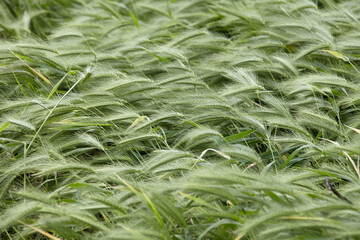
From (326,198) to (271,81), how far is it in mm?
1213

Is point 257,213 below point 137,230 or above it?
below

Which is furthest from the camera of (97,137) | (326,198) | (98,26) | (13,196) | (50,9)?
(50,9)

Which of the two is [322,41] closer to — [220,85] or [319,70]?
[319,70]

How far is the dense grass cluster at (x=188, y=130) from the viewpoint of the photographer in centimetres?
155

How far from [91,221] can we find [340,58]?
6.34 ft

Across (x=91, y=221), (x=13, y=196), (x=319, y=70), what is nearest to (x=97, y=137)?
Result: (x=13, y=196)

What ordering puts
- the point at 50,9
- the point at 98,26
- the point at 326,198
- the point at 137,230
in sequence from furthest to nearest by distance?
the point at 50,9
the point at 98,26
the point at 326,198
the point at 137,230

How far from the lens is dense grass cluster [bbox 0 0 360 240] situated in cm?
155

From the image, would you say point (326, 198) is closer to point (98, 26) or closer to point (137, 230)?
point (137, 230)

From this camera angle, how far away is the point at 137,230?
4.80ft

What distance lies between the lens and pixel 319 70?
273 cm

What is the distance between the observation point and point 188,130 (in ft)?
7.34

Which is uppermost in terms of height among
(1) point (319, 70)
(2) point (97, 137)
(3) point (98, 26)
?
(3) point (98, 26)

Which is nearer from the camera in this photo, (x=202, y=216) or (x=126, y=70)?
(x=202, y=216)
